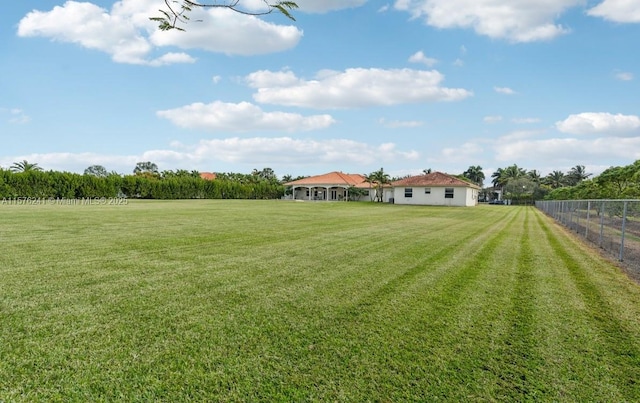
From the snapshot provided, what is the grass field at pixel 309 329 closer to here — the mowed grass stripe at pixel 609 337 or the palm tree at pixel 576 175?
the mowed grass stripe at pixel 609 337

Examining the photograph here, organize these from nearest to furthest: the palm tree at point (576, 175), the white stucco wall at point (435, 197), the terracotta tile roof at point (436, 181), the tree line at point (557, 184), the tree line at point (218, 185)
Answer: the tree line at point (557, 184) < the tree line at point (218, 185) < the white stucco wall at point (435, 197) < the terracotta tile roof at point (436, 181) < the palm tree at point (576, 175)

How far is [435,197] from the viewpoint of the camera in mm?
36125

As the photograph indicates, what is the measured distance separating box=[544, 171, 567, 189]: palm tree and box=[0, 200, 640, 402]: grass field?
259ft

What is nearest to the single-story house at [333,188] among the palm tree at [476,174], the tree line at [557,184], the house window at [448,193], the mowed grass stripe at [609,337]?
the house window at [448,193]

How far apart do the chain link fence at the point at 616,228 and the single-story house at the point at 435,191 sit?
927 inches

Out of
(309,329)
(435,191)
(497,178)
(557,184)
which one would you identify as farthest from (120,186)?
(557,184)

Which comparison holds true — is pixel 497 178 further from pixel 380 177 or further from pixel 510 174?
pixel 380 177

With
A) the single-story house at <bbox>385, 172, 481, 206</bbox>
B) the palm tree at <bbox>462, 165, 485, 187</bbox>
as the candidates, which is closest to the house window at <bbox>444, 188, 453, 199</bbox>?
the single-story house at <bbox>385, 172, 481, 206</bbox>

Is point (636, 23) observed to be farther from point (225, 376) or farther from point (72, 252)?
point (72, 252)

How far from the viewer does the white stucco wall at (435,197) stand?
34906 millimetres

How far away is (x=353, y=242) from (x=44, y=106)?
20325 millimetres

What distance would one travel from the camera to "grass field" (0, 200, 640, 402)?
2316mm

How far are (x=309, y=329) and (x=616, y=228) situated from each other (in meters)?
8.60

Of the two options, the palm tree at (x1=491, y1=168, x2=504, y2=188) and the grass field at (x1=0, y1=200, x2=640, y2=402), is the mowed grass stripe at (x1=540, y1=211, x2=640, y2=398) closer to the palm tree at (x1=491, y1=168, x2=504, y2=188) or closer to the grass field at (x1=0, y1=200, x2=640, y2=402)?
the grass field at (x1=0, y1=200, x2=640, y2=402)
